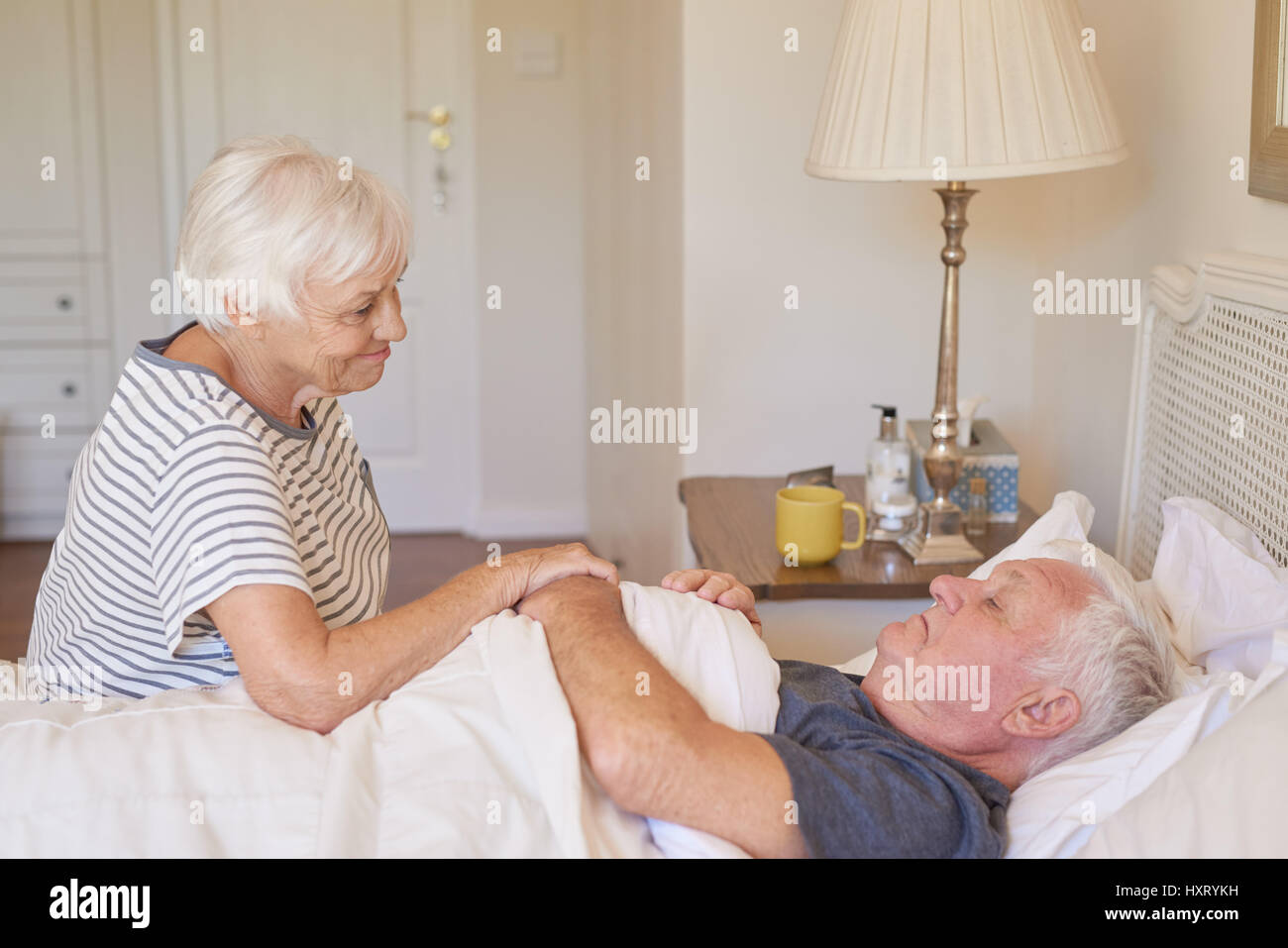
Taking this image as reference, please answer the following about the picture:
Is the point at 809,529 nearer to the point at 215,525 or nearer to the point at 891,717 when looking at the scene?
the point at 891,717

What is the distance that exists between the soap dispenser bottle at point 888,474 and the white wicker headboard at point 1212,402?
0.32 meters

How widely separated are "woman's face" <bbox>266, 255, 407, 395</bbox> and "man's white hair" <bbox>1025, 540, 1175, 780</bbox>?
77cm

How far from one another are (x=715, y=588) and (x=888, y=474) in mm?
662

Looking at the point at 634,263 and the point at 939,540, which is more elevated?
the point at 634,263

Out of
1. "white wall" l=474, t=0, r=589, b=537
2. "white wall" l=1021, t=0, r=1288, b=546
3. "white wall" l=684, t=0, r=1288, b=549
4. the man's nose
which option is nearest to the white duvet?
the man's nose

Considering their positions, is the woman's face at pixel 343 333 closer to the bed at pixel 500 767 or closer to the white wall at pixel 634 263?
the bed at pixel 500 767

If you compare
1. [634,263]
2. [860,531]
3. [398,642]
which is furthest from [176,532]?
[634,263]

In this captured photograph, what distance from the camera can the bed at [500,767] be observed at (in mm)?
1079

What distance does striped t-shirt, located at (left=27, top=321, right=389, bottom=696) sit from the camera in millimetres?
1228

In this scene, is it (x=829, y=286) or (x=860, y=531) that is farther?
(x=829, y=286)

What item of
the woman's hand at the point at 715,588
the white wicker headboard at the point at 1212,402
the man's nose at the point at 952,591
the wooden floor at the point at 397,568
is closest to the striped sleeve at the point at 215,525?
the woman's hand at the point at 715,588

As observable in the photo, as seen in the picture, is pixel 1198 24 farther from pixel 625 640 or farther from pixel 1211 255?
pixel 625 640

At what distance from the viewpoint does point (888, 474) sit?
200cm

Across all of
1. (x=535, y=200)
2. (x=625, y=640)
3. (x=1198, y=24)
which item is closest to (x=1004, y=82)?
(x=1198, y=24)
